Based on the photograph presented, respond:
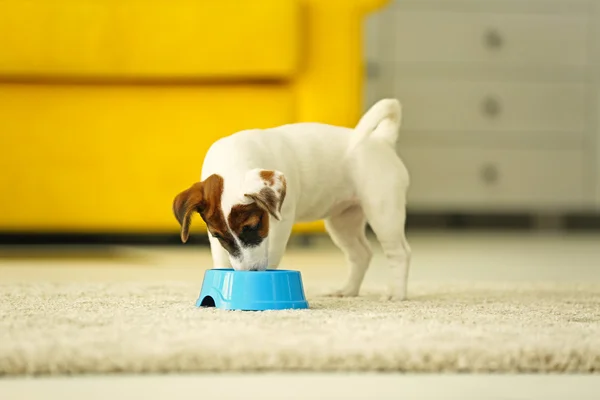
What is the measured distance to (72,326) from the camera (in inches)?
48.3

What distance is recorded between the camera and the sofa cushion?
276 centimetres

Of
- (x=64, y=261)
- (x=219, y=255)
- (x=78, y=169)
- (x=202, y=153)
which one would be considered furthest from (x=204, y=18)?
(x=219, y=255)

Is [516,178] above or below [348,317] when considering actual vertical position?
below

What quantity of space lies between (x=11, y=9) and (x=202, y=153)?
713mm

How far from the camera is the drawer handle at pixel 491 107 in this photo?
4.50m

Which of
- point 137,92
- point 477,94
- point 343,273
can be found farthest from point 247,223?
point 477,94

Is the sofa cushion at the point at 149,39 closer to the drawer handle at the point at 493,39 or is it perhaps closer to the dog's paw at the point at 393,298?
the dog's paw at the point at 393,298

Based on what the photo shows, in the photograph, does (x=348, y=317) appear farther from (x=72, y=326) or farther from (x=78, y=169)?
(x=78, y=169)

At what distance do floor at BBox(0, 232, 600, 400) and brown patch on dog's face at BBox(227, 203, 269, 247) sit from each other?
60 centimetres

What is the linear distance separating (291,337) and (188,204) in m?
0.52

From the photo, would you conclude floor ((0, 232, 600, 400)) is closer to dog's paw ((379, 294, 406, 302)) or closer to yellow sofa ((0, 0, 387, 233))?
yellow sofa ((0, 0, 387, 233))

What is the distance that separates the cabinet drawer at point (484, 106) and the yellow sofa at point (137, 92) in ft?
5.48

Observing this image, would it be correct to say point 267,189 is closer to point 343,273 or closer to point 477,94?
point 343,273

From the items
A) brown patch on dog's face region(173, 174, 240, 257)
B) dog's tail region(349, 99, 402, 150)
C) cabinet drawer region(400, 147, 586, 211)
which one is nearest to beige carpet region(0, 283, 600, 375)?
brown patch on dog's face region(173, 174, 240, 257)
